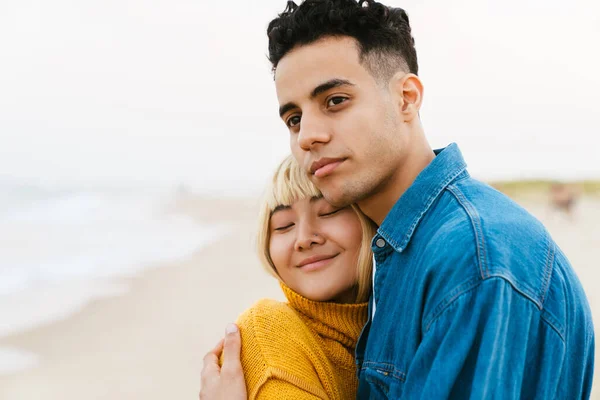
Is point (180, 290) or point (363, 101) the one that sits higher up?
point (363, 101)

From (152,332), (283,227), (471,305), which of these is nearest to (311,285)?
(283,227)

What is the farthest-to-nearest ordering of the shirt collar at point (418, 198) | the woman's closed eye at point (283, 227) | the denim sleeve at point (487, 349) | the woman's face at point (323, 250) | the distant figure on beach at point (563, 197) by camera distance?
the distant figure on beach at point (563, 197), the woman's closed eye at point (283, 227), the woman's face at point (323, 250), the shirt collar at point (418, 198), the denim sleeve at point (487, 349)

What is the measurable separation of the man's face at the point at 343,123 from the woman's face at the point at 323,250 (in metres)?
0.27

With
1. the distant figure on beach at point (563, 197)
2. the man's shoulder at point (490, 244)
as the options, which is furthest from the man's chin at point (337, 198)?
the distant figure on beach at point (563, 197)

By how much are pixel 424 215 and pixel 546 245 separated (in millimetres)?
405

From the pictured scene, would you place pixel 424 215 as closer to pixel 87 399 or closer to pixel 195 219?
pixel 87 399

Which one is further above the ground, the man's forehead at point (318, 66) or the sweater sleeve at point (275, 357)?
the man's forehead at point (318, 66)

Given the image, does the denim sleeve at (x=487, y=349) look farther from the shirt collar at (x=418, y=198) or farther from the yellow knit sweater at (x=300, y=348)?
the yellow knit sweater at (x=300, y=348)

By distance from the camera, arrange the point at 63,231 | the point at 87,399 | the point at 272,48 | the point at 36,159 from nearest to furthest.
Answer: the point at 272,48
the point at 87,399
the point at 63,231
the point at 36,159

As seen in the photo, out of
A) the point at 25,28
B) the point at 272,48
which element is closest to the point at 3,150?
the point at 25,28

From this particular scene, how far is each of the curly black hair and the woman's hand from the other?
1176 mm

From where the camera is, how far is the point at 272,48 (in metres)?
2.55

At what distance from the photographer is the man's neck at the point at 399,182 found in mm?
2318

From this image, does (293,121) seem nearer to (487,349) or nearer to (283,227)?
(283,227)
